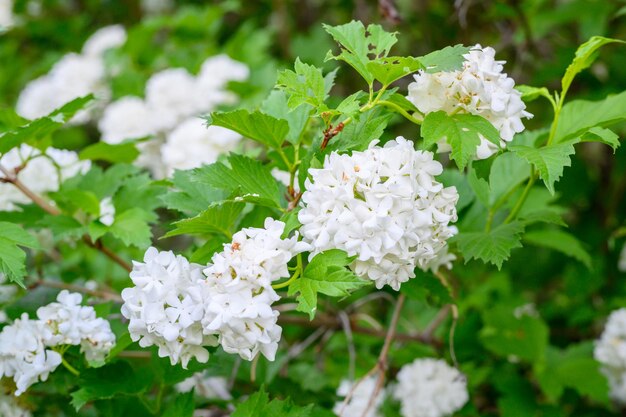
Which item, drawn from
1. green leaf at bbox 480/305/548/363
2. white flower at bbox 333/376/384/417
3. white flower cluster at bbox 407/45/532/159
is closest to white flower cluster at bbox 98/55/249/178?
white flower at bbox 333/376/384/417

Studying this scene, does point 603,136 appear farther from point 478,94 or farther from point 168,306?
point 168,306

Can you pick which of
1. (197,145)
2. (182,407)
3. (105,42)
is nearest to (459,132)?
(182,407)

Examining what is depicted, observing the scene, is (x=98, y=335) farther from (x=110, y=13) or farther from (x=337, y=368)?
(x=110, y=13)

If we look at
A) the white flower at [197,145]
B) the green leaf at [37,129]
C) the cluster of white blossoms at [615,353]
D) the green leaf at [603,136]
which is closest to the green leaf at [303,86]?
the green leaf at [603,136]

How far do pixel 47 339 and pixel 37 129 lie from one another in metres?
0.52

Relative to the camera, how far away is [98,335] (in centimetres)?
174

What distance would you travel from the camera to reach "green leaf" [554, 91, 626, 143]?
5.57 feet

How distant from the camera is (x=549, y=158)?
152cm

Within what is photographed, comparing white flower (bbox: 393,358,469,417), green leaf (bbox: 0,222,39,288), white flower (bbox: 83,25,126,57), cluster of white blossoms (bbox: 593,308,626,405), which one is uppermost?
green leaf (bbox: 0,222,39,288)

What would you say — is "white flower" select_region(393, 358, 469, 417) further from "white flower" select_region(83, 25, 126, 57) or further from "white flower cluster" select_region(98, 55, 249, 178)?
"white flower" select_region(83, 25, 126, 57)

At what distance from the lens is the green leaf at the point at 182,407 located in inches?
67.2

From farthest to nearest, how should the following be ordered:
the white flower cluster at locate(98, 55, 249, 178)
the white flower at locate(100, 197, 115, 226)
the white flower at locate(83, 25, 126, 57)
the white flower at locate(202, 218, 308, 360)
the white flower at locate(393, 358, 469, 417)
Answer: the white flower at locate(83, 25, 126, 57) → the white flower cluster at locate(98, 55, 249, 178) → the white flower at locate(393, 358, 469, 417) → the white flower at locate(100, 197, 115, 226) → the white flower at locate(202, 218, 308, 360)

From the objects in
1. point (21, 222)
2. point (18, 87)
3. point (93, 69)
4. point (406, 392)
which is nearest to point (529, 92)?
point (406, 392)

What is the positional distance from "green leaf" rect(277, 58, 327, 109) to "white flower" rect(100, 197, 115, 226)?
762 mm
